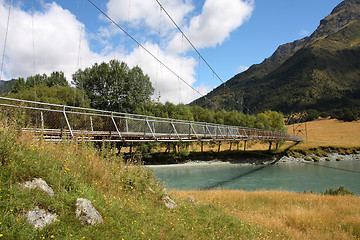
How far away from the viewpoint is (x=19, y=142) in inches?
144

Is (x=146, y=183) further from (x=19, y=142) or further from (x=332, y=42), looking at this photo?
(x=332, y=42)

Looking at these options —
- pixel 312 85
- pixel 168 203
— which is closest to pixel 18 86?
pixel 168 203

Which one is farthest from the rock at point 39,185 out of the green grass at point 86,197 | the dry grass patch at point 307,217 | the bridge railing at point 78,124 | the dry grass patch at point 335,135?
the dry grass patch at point 335,135

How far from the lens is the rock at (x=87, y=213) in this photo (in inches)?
116

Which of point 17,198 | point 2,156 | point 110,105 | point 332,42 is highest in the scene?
Answer: point 332,42

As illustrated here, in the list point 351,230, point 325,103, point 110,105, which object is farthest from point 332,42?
point 351,230

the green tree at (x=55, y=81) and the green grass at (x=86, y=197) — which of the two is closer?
the green grass at (x=86, y=197)

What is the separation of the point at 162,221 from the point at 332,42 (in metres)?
206

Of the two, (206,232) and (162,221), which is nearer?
(162,221)

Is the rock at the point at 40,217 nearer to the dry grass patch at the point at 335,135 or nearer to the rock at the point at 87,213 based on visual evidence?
the rock at the point at 87,213

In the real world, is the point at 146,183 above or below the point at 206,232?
above

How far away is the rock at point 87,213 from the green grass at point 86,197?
7 centimetres

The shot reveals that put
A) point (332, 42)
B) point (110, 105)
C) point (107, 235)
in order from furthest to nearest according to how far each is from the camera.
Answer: point (332, 42) → point (110, 105) → point (107, 235)

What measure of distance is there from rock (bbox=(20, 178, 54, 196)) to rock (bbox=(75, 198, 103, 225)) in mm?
414
